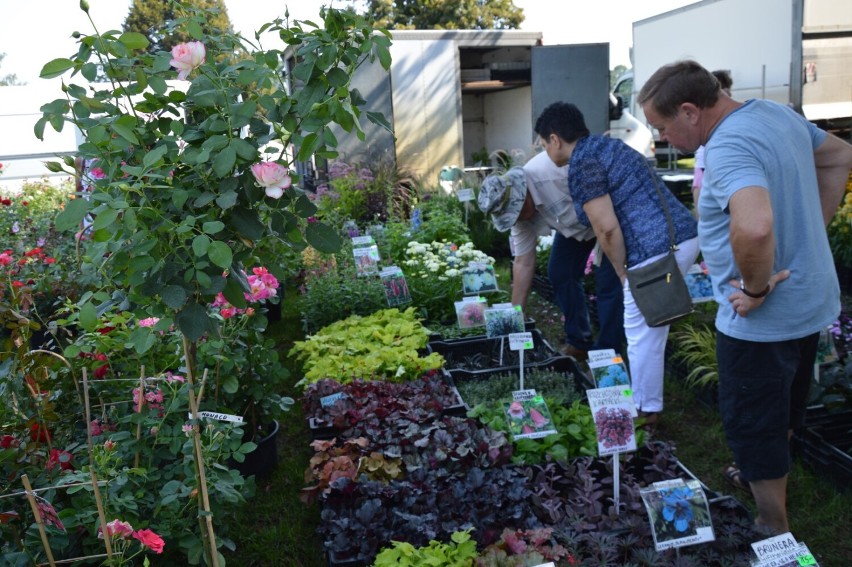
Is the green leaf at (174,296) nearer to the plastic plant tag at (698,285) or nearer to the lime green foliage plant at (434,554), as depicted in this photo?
the lime green foliage plant at (434,554)

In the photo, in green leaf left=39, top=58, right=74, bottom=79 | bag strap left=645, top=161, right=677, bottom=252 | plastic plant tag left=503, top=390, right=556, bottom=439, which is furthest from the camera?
bag strap left=645, top=161, right=677, bottom=252

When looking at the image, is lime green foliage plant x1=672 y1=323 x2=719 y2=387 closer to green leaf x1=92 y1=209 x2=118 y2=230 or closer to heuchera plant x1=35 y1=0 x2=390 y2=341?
heuchera plant x1=35 y1=0 x2=390 y2=341

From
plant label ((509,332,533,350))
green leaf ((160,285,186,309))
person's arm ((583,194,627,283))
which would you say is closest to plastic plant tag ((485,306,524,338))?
plant label ((509,332,533,350))

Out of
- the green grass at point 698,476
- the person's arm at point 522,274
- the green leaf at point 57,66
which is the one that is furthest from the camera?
the person's arm at point 522,274

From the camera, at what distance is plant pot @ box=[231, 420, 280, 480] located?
313 centimetres

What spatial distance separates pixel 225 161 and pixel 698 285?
2.85 meters

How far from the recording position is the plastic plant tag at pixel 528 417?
9.08 feet

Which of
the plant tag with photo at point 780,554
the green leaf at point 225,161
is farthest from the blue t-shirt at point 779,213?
the green leaf at point 225,161

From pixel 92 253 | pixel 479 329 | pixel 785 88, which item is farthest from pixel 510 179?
pixel 785 88

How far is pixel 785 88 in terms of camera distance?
8188mm

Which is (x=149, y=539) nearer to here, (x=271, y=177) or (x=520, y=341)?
(x=271, y=177)

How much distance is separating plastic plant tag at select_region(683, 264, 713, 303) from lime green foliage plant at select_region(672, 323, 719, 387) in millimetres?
480

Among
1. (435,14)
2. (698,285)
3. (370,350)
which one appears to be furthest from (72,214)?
(435,14)

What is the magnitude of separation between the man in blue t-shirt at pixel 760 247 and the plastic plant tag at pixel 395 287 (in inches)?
99.2
